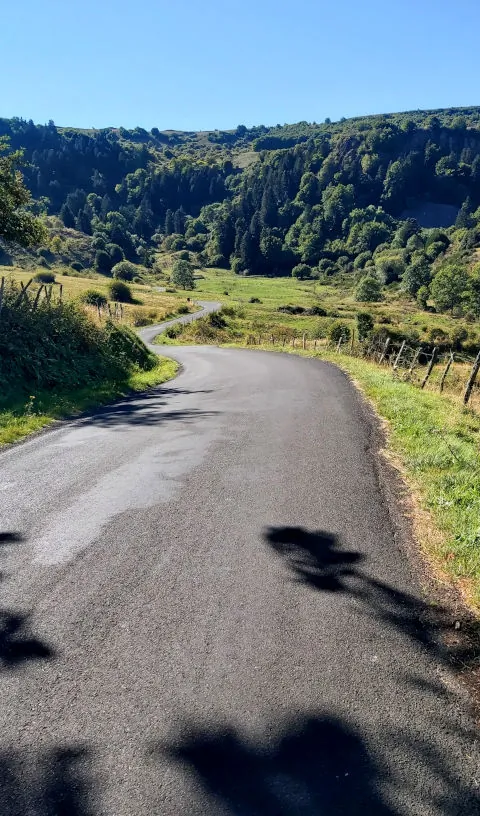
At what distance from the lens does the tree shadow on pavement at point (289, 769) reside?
2535mm

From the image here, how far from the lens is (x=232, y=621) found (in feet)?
13.1

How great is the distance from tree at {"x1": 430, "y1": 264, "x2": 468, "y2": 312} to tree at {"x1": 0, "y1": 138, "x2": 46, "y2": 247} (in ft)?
358

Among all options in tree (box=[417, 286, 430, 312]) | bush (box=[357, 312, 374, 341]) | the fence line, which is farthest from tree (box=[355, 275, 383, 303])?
the fence line

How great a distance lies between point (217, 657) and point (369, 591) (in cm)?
164

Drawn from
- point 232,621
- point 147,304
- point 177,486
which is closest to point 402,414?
point 177,486

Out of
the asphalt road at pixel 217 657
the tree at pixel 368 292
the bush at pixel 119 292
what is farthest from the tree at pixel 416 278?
the asphalt road at pixel 217 657

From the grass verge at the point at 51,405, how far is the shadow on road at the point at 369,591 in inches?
250

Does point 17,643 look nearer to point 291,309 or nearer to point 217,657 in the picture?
point 217,657

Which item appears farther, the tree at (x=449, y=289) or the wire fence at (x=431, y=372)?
the tree at (x=449, y=289)

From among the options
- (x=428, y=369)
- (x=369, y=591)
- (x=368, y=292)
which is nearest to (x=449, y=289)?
(x=368, y=292)

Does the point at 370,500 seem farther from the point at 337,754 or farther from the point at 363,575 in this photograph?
the point at 337,754

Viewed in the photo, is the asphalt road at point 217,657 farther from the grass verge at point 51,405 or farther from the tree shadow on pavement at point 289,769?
the grass verge at point 51,405

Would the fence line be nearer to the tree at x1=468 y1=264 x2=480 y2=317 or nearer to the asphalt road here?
the asphalt road

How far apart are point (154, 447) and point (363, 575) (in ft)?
17.2
